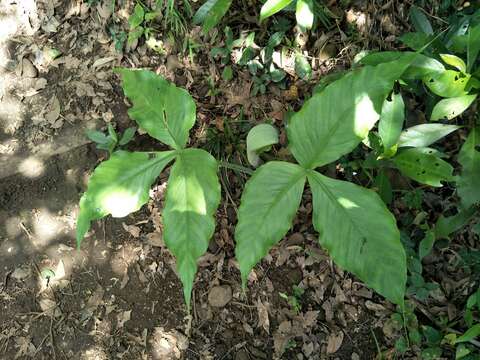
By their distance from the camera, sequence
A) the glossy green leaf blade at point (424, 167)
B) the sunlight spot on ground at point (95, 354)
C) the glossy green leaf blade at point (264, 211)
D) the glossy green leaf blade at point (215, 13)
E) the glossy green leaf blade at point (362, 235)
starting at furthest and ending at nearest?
the sunlight spot on ground at point (95, 354) → the glossy green leaf blade at point (215, 13) → the glossy green leaf blade at point (424, 167) → the glossy green leaf blade at point (264, 211) → the glossy green leaf blade at point (362, 235)

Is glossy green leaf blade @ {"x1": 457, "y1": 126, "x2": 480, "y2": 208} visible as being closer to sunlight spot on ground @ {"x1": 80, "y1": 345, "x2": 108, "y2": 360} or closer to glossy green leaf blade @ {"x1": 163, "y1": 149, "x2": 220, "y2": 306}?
glossy green leaf blade @ {"x1": 163, "y1": 149, "x2": 220, "y2": 306}

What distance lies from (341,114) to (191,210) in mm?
588

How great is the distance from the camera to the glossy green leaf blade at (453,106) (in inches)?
67.2

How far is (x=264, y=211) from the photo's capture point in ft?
4.97

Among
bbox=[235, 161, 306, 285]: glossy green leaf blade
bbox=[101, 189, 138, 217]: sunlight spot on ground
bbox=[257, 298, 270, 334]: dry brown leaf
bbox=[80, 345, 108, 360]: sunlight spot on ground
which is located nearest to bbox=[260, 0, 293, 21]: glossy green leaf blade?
bbox=[235, 161, 306, 285]: glossy green leaf blade

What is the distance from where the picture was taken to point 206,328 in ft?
7.79

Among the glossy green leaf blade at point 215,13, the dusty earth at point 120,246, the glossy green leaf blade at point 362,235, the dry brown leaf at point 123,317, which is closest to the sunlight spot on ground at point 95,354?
the dusty earth at point 120,246

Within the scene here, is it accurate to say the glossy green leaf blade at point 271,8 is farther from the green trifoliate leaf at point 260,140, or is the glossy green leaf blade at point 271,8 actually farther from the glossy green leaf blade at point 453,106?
the glossy green leaf blade at point 453,106

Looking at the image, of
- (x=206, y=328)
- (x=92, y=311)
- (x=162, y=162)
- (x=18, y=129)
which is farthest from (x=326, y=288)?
(x=18, y=129)

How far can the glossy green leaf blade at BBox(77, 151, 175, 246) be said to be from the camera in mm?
1627

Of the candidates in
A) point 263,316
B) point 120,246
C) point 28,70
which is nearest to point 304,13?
point 263,316

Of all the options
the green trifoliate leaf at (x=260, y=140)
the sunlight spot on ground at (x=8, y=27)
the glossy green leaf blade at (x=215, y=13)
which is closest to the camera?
the green trifoliate leaf at (x=260, y=140)

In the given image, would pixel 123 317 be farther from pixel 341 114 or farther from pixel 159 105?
pixel 341 114

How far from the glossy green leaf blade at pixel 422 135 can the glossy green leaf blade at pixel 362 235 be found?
0.48m
